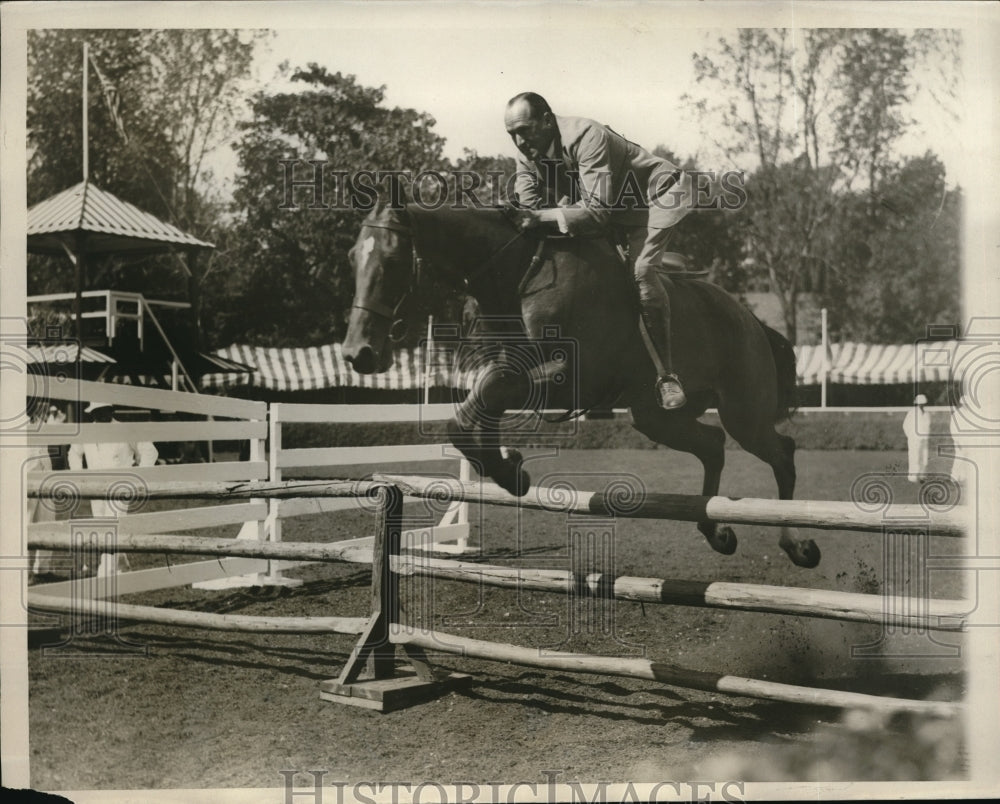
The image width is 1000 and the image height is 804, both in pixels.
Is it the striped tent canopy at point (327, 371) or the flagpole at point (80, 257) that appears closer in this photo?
the striped tent canopy at point (327, 371)

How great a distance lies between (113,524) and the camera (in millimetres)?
5207

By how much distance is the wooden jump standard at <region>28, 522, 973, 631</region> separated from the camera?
4.13 meters

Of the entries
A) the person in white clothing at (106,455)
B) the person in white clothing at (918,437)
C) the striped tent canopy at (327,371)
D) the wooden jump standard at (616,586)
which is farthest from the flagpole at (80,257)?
the person in white clothing at (918,437)

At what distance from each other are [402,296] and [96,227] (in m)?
1.66

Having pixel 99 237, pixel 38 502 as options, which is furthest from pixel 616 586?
pixel 99 237

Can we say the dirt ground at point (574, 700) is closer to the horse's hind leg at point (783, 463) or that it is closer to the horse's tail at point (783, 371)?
the horse's hind leg at point (783, 463)

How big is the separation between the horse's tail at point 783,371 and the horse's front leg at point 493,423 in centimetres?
122

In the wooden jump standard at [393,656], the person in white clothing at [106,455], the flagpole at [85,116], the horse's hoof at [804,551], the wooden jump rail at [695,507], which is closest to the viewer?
the wooden jump rail at [695,507]

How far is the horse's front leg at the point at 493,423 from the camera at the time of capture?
4.46m

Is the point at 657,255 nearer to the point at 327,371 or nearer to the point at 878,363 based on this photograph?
the point at 878,363

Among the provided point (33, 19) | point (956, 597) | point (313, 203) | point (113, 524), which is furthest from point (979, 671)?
point (33, 19)

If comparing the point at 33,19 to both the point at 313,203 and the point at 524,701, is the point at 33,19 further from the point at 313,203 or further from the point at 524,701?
the point at 524,701

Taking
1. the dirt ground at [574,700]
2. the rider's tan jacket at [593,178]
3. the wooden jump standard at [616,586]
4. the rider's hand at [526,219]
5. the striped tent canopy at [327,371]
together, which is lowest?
the dirt ground at [574,700]

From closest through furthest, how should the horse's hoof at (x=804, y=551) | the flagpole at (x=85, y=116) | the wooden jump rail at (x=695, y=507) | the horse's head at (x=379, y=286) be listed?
1. the wooden jump rail at (x=695, y=507)
2. the horse's head at (x=379, y=286)
3. the horse's hoof at (x=804, y=551)
4. the flagpole at (x=85, y=116)
